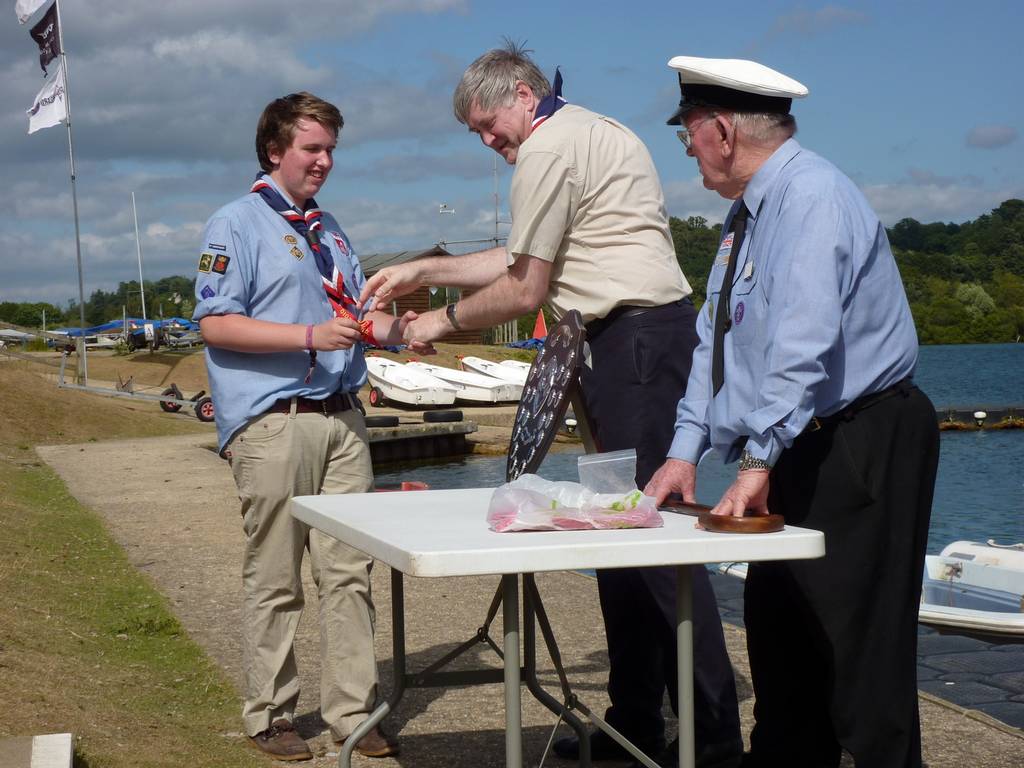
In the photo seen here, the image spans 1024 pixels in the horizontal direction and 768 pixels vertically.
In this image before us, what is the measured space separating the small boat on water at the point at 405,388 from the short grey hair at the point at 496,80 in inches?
1385

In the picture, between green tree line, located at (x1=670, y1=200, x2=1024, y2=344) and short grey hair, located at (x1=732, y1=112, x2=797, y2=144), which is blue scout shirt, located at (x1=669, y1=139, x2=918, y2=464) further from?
green tree line, located at (x1=670, y1=200, x2=1024, y2=344)

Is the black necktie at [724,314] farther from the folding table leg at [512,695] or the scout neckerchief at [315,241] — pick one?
the scout neckerchief at [315,241]

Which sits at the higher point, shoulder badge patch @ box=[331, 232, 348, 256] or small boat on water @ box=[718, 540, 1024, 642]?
shoulder badge patch @ box=[331, 232, 348, 256]

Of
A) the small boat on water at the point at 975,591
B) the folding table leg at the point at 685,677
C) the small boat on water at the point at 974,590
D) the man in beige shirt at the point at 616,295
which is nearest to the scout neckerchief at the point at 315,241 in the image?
the man in beige shirt at the point at 616,295

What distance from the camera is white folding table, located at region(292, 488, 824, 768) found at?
92.0 inches

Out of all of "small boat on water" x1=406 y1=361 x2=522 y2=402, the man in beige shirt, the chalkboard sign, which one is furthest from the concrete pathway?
"small boat on water" x1=406 y1=361 x2=522 y2=402

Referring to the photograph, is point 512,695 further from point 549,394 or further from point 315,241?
point 315,241

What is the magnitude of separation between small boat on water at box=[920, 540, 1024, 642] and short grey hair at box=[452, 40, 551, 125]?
5.20 m

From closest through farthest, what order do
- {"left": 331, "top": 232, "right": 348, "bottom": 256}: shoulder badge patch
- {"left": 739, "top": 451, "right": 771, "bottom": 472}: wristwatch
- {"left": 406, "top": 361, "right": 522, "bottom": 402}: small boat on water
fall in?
{"left": 739, "top": 451, "right": 771, "bottom": 472}: wristwatch
{"left": 331, "top": 232, "right": 348, "bottom": 256}: shoulder badge patch
{"left": 406, "top": 361, "right": 522, "bottom": 402}: small boat on water

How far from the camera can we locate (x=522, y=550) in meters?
2.35

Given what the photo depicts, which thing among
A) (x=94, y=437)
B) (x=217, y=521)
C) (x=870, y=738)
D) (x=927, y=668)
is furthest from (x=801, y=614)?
(x=94, y=437)

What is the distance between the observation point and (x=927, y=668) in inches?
266

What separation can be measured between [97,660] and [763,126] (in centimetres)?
408

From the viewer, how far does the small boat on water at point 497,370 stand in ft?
141
